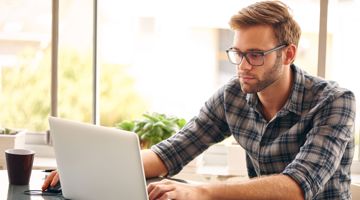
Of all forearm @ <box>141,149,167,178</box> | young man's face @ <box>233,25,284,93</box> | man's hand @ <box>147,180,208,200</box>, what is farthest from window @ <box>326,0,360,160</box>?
man's hand @ <box>147,180,208,200</box>

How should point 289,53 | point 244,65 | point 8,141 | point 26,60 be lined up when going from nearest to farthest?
point 244,65
point 289,53
point 8,141
point 26,60

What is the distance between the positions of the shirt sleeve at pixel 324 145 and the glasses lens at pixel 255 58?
0.24 metres

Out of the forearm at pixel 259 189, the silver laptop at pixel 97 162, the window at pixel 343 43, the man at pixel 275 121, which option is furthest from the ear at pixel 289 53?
the window at pixel 343 43

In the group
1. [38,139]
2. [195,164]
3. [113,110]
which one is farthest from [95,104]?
[195,164]

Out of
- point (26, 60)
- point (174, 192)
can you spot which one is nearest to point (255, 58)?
point (174, 192)

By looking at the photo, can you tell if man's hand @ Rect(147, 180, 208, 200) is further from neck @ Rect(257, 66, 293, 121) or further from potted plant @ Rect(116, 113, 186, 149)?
potted plant @ Rect(116, 113, 186, 149)

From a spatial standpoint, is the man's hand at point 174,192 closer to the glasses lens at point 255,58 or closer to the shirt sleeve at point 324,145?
the shirt sleeve at point 324,145

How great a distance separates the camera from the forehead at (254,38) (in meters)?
2.25

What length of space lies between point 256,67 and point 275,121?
0.68 ft

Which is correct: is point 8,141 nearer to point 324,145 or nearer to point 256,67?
point 256,67

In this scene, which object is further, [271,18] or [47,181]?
[271,18]

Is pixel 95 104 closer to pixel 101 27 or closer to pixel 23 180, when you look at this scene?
pixel 101 27

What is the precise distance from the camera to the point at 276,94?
2355 mm

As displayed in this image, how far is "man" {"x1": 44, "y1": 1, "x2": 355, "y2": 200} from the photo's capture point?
205cm
